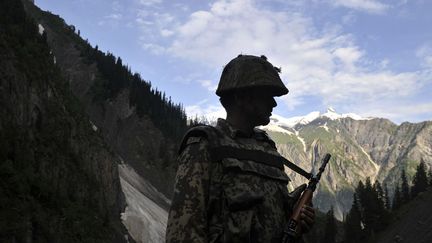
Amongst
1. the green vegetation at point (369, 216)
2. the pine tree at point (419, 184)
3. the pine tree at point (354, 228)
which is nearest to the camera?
the green vegetation at point (369, 216)

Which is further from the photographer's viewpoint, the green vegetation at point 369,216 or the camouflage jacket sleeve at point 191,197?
the green vegetation at point 369,216

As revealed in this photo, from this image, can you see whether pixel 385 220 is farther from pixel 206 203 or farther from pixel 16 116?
pixel 206 203

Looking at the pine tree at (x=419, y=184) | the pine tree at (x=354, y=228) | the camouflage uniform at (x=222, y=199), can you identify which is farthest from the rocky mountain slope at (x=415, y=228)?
the camouflage uniform at (x=222, y=199)

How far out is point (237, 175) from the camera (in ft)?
14.7

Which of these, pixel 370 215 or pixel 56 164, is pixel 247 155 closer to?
pixel 56 164

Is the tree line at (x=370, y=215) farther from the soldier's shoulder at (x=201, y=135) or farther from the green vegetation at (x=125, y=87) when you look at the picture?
the soldier's shoulder at (x=201, y=135)

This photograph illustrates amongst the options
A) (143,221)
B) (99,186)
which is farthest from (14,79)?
(143,221)

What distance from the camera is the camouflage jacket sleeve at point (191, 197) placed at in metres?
4.25

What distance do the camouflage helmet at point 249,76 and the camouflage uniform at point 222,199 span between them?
52 cm

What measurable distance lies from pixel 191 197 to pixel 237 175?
477mm

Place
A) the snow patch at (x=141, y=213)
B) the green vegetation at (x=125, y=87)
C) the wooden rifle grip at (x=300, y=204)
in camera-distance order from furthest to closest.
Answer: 1. the green vegetation at (x=125, y=87)
2. the snow patch at (x=141, y=213)
3. the wooden rifle grip at (x=300, y=204)

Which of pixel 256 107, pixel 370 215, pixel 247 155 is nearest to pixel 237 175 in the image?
pixel 247 155

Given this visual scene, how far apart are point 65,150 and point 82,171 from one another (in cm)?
436

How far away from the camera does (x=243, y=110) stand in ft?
16.3
